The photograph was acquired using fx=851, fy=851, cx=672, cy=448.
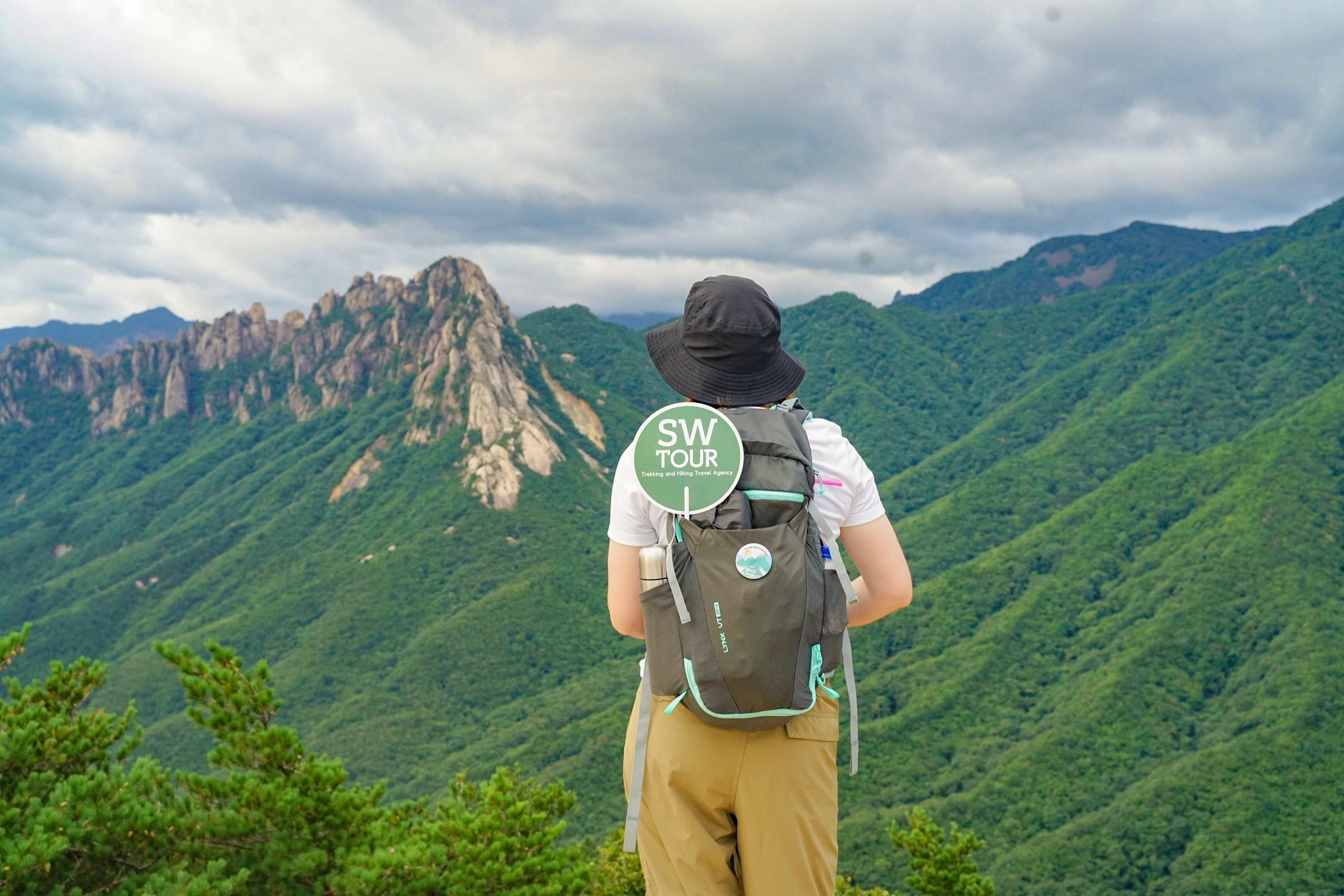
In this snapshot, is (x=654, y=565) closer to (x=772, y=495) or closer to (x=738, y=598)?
(x=738, y=598)

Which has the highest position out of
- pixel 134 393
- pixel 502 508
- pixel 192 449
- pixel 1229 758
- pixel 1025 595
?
pixel 134 393

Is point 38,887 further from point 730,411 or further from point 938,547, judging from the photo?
point 938,547

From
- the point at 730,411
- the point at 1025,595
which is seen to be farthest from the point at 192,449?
the point at 730,411

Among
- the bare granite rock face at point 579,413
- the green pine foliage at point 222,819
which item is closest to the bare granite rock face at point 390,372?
the bare granite rock face at point 579,413

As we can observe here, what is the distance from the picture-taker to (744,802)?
11.5 feet

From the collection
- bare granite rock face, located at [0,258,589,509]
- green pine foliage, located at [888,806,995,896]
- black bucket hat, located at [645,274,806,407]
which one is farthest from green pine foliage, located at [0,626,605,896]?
bare granite rock face, located at [0,258,589,509]

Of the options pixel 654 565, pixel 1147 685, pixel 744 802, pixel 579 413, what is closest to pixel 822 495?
pixel 654 565

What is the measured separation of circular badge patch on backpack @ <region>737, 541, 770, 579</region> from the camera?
3.23 metres

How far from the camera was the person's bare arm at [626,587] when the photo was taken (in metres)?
3.58

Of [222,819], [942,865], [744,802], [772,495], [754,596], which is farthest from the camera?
[942,865]

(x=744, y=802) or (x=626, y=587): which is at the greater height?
(x=626, y=587)

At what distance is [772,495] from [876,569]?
0.80 meters

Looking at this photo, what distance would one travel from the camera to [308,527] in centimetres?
13762

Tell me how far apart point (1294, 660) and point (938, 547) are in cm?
5428
